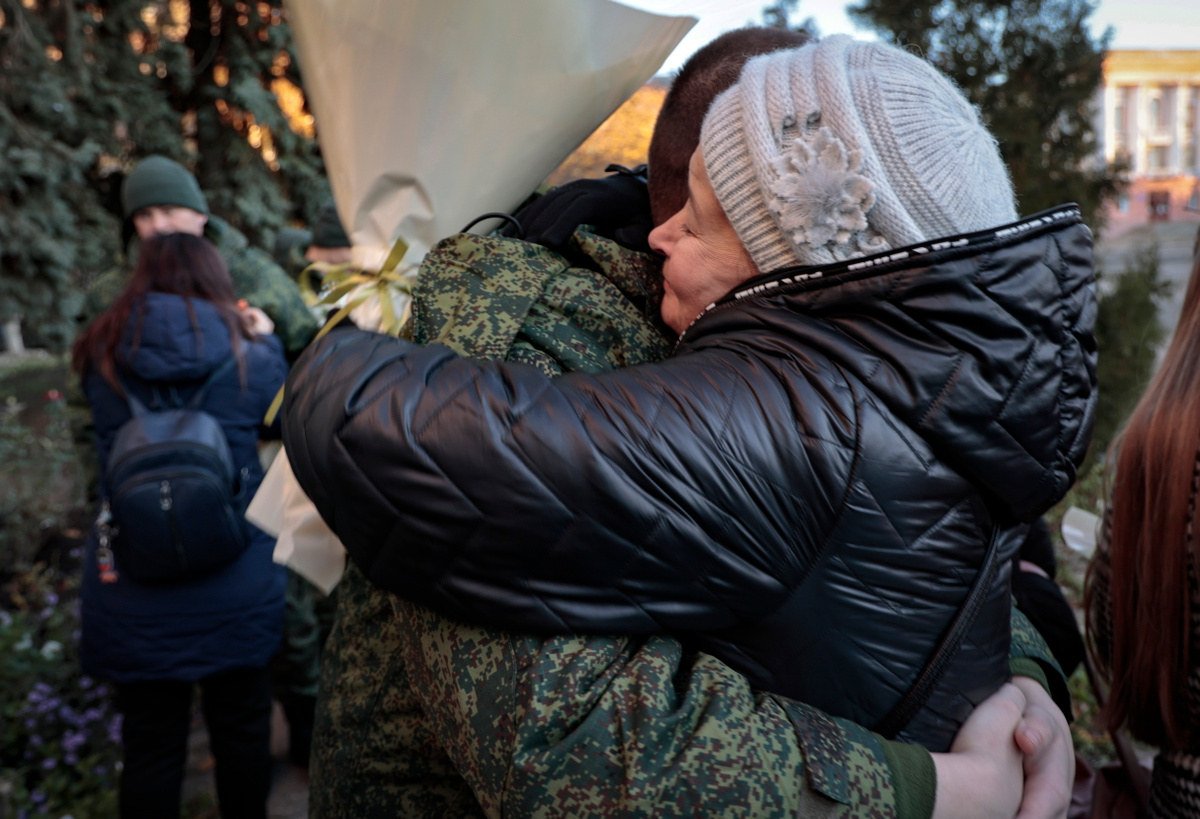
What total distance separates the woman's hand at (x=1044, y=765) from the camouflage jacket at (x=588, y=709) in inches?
8.9

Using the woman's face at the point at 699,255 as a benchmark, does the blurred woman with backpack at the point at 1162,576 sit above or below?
below

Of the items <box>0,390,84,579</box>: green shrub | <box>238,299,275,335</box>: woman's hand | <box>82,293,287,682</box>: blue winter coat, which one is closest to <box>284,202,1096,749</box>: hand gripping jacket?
<box>82,293,287,682</box>: blue winter coat

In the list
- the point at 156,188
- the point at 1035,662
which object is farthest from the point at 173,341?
the point at 1035,662

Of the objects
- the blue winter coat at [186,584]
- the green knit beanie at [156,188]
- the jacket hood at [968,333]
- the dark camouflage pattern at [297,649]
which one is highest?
the jacket hood at [968,333]

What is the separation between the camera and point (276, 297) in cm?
412

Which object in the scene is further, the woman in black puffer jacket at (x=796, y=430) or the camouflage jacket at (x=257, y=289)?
the camouflage jacket at (x=257, y=289)

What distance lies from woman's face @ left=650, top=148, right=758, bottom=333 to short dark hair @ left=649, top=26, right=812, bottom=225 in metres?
0.13

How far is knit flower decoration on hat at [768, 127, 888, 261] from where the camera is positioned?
0.98 meters

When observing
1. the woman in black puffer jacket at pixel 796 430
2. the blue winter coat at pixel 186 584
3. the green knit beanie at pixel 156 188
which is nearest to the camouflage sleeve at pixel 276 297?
the green knit beanie at pixel 156 188

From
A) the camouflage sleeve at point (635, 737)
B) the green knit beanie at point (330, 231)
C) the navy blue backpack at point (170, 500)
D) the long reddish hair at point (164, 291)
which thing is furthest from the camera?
the green knit beanie at point (330, 231)

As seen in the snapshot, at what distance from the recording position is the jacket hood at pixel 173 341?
280 cm

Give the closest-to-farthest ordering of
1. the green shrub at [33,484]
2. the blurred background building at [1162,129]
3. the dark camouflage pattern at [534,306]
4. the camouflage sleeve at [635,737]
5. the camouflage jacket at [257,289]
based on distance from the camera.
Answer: the camouflage sleeve at [635,737]
the dark camouflage pattern at [534,306]
the camouflage jacket at [257,289]
the green shrub at [33,484]
the blurred background building at [1162,129]

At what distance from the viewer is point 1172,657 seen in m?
1.57

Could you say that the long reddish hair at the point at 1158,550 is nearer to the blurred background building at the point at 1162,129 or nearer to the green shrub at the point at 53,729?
the green shrub at the point at 53,729
